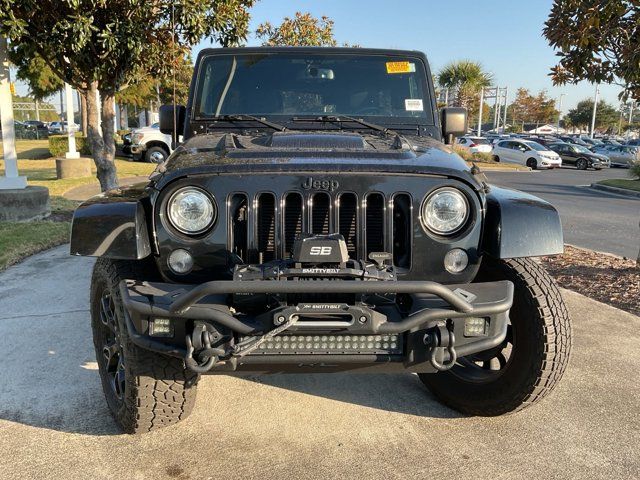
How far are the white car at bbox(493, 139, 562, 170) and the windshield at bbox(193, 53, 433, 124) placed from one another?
976 inches

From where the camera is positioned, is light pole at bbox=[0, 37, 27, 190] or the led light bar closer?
the led light bar

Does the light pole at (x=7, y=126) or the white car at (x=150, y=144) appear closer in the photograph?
the light pole at (x=7, y=126)

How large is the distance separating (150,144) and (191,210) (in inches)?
729

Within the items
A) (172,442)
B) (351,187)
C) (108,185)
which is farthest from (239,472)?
(108,185)

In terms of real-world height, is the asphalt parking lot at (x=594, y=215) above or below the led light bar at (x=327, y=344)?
below

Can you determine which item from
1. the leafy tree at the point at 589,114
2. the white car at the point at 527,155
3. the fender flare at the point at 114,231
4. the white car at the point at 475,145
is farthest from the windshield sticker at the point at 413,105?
the leafy tree at the point at 589,114

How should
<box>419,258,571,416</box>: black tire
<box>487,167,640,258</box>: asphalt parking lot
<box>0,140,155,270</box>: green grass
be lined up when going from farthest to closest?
1. <box>487,167,640,258</box>: asphalt parking lot
2. <box>0,140,155,270</box>: green grass
3. <box>419,258,571,416</box>: black tire

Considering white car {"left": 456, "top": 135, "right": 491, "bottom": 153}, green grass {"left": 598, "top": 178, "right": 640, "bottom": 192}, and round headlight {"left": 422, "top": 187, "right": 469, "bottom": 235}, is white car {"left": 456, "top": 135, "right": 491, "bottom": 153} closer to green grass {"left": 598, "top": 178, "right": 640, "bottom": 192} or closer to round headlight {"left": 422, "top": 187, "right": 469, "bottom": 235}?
green grass {"left": 598, "top": 178, "right": 640, "bottom": 192}

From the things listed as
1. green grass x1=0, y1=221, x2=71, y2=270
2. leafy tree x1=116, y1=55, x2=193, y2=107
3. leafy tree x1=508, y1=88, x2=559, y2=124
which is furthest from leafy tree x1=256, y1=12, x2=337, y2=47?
leafy tree x1=508, y1=88, x2=559, y2=124

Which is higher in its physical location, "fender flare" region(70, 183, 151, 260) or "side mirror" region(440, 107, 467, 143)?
Answer: "side mirror" region(440, 107, 467, 143)

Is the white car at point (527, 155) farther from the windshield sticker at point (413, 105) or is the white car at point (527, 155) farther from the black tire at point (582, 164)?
the windshield sticker at point (413, 105)

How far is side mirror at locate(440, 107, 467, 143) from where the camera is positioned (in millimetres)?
3891

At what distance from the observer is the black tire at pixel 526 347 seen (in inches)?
106

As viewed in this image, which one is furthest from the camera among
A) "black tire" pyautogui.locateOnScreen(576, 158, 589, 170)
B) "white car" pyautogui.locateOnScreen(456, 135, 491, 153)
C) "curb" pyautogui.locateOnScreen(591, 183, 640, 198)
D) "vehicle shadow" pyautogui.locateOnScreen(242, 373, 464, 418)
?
"white car" pyautogui.locateOnScreen(456, 135, 491, 153)
